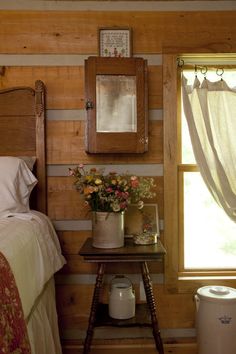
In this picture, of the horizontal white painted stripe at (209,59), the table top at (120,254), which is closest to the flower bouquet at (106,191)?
the table top at (120,254)

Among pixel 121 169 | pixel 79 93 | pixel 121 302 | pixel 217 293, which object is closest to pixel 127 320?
pixel 121 302

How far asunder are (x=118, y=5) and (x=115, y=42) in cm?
25

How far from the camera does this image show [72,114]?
2.39m

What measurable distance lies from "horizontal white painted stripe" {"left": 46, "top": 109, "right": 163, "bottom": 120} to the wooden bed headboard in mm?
80

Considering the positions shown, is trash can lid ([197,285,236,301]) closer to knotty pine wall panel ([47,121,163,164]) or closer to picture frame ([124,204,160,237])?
picture frame ([124,204,160,237])

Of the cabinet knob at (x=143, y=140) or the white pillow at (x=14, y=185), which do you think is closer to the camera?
the white pillow at (x=14, y=185)

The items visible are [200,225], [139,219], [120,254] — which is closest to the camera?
[120,254]

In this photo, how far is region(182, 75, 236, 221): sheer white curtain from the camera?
7.68ft

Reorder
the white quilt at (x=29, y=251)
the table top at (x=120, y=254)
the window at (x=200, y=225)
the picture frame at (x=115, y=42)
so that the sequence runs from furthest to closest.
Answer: the window at (x=200, y=225), the picture frame at (x=115, y=42), the table top at (x=120, y=254), the white quilt at (x=29, y=251)

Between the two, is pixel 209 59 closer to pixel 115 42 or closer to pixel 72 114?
pixel 115 42

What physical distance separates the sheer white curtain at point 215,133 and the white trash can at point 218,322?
0.52 metres

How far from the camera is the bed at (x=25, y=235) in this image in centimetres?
118

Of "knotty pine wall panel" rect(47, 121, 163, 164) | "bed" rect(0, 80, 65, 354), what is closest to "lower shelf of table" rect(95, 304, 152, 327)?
"bed" rect(0, 80, 65, 354)

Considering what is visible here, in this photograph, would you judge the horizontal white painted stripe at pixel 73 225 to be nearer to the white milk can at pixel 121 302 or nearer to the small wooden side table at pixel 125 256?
the small wooden side table at pixel 125 256
